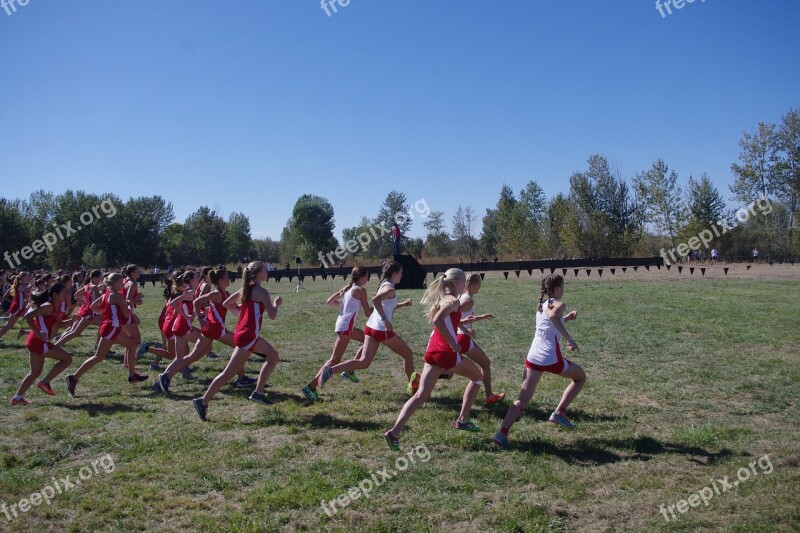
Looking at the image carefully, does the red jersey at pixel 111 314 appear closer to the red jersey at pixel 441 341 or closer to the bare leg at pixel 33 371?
the bare leg at pixel 33 371

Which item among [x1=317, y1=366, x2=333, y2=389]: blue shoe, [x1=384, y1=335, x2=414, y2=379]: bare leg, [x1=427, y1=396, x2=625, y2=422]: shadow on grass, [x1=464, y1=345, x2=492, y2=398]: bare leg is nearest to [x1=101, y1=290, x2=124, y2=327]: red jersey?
[x1=317, y1=366, x2=333, y2=389]: blue shoe

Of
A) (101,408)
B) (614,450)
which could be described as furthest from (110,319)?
(614,450)

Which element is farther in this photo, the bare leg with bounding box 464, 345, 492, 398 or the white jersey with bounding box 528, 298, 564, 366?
the bare leg with bounding box 464, 345, 492, 398

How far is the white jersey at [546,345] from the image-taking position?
569 cm

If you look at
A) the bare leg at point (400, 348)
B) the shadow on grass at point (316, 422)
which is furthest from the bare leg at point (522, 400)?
the bare leg at point (400, 348)

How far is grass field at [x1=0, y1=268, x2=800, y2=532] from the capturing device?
4254mm

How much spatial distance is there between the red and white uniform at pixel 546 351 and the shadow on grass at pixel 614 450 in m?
0.76

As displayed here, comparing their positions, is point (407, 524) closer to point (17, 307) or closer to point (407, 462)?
point (407, 462)

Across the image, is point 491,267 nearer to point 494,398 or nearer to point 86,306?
point 86,306

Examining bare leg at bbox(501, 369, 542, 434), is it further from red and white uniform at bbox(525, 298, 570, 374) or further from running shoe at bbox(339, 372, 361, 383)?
running shoe at bbox(339, 372, 361, 383)

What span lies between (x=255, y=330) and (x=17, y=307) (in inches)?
369

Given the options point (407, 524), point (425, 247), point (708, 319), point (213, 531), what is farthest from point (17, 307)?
point (425, 247)

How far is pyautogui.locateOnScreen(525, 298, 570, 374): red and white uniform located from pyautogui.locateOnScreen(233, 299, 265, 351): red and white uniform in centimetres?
312

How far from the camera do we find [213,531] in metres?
4.05
